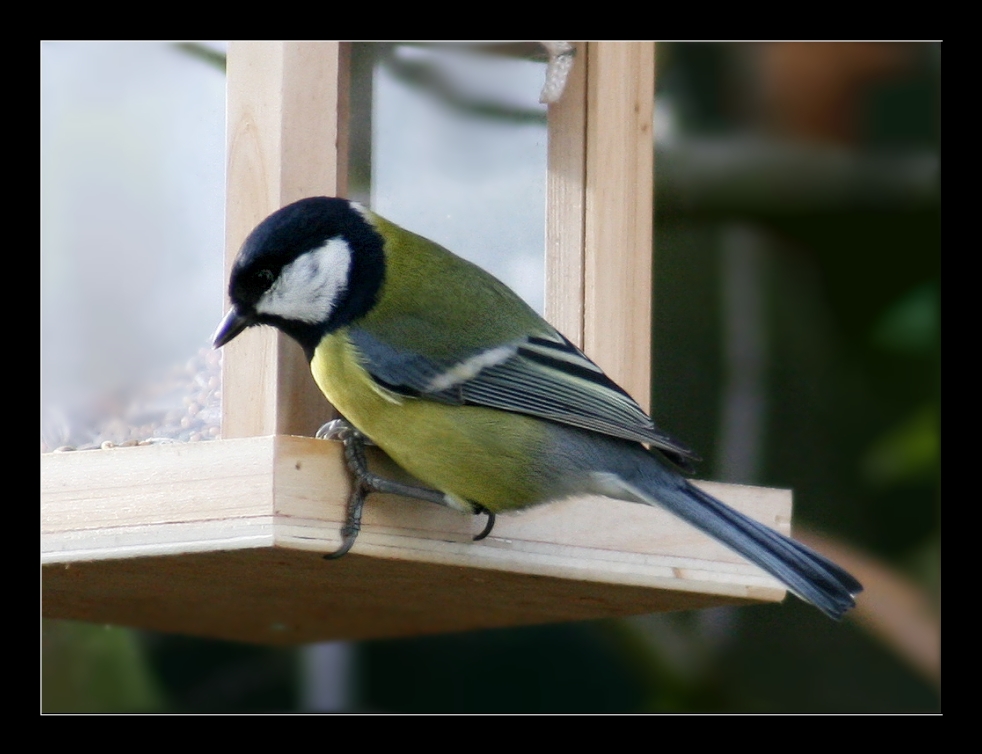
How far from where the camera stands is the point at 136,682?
7.54ft

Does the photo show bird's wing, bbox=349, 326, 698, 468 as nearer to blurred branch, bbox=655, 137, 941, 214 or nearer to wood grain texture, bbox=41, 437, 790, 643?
wood grain texture, bbox=41, 437, 790, 643

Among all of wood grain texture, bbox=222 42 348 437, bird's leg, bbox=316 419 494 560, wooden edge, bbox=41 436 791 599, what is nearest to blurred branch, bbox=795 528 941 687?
wooden edge, bbox=41 436 791 599

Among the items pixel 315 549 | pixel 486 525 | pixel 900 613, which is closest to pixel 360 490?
pixel 315 549

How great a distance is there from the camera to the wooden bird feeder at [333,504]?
153 cm

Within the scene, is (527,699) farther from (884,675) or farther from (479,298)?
(479,298)

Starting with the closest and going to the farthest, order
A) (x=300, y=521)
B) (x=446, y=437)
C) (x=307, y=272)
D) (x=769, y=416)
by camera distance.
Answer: (x=300, y=521), (x=446, y=437), (x=307, y=272), (x=769, y=416)

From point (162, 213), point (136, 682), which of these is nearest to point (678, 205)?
point (162, 213)

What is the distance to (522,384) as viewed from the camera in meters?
1.75

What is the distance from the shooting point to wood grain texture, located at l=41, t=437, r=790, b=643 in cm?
150

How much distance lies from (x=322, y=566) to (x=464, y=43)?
80 centimetres

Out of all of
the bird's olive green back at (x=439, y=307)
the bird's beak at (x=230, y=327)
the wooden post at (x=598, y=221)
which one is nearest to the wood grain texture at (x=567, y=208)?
the wooden post at (x=598, y=221)

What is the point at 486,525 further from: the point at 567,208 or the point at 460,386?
the point at 567,208

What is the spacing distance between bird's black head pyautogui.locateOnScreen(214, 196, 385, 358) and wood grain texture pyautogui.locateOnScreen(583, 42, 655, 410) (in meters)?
0.35

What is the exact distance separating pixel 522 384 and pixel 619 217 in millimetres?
401
